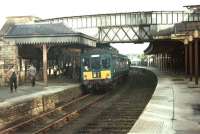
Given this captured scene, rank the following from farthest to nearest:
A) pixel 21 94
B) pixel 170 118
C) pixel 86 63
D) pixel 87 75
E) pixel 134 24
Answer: pixel 134 24 → pixel 86 63 → pixel 87 75 → pixel 21 94 → pixel 170 118

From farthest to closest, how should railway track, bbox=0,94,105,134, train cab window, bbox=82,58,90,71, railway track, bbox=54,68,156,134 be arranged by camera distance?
train cab window, bbox=82,58,90,71 → railway track, bbox=0,94,105,134 → railway track, bbox=54,68,156,134

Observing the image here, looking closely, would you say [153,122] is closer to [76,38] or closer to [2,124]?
[2,124]

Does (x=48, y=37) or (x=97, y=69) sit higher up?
(x=48, y=37)

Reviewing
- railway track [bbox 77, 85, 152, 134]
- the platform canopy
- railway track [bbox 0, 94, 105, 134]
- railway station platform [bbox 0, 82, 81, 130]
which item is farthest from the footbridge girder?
railway track [bbox 0, 94, 105, 134]

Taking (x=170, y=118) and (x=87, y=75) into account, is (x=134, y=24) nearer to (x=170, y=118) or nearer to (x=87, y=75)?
(x=87, y=75)

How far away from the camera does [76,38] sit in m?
38.0

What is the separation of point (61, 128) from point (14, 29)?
24470 millimetres

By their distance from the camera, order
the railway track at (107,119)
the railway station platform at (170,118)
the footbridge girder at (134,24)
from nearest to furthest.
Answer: the railway station platform at (170,118) < the railway track at (107,119) < the footbridge girder at (134,24)

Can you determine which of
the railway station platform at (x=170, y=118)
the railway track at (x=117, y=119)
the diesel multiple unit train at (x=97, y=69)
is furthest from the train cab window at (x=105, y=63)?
the railway station platform at (x=170, y=118)

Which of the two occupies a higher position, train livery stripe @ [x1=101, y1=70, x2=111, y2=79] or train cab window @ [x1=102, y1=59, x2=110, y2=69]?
train cab window @ [x1=102, y1=59, x2=110, y2=69]

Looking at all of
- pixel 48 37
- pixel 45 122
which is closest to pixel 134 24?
pixel 48 37

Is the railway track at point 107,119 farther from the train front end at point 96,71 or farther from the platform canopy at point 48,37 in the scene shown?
the platform canopy at point 48,37

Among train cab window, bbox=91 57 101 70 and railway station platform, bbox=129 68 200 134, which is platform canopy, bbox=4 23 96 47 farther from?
railway station platform, bbox=129 68 200 134

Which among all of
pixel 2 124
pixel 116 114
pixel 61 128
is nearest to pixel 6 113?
pixel 2 124
